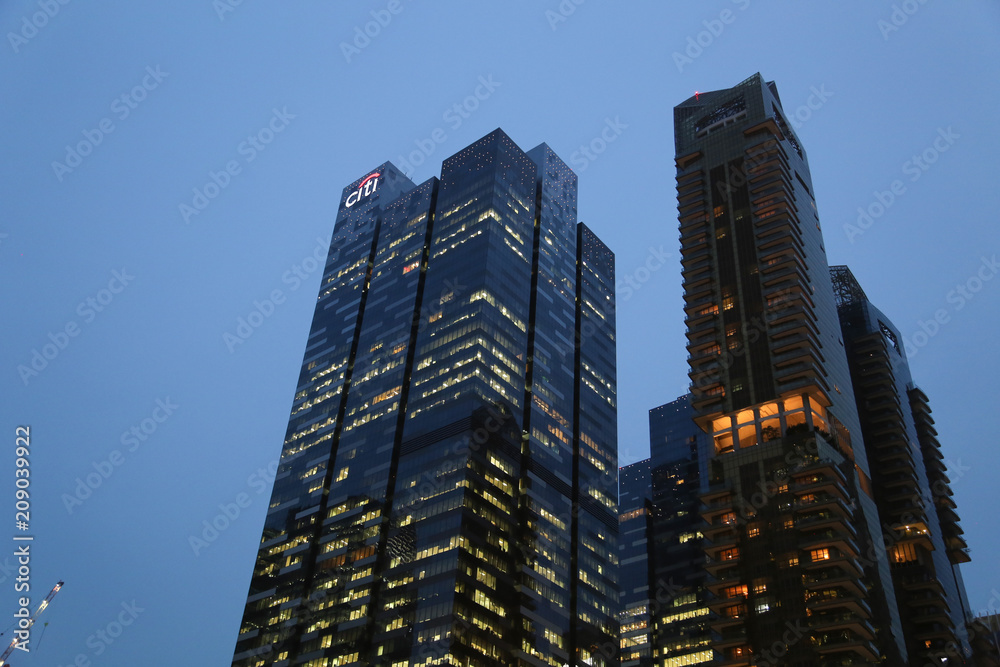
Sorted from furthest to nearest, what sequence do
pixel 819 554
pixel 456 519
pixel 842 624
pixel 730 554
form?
pixel 456 519
pixel 730 554
pixel 819 554
pixel 842 624

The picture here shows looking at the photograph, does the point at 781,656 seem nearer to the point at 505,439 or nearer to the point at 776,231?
the point at 505,439

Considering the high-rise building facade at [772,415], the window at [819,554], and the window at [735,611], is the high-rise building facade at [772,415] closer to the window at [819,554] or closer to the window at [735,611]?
the window at [819,554]

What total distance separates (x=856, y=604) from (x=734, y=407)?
40.9 m

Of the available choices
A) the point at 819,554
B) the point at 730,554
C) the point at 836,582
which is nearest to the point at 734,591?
the point at 730,554

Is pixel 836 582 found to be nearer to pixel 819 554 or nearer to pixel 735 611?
pixel 819 554

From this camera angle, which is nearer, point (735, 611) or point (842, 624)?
point (842, 624)

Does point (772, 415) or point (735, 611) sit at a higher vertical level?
point (772, 415)

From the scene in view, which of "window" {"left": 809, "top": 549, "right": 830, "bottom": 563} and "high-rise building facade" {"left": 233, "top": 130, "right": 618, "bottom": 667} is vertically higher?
"high-rise building facade" {"left": 233, "top": 130, "right": 618, "bottom": 667}

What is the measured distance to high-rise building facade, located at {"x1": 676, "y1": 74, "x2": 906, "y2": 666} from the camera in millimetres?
132875

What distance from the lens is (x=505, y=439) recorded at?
174750 millimetres

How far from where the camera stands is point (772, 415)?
154 meters

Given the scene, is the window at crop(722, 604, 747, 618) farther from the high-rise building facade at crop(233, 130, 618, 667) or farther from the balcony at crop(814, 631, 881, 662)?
the high-rise building facade at crop(233, 130, 618, 667)

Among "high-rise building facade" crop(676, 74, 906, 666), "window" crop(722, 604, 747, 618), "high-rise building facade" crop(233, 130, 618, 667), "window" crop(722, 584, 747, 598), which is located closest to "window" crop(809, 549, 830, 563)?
"high-rise building facade" crop(676, 74, 906, 666)

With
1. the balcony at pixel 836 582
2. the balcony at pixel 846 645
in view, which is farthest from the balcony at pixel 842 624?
the balcony at pixel 836 582
